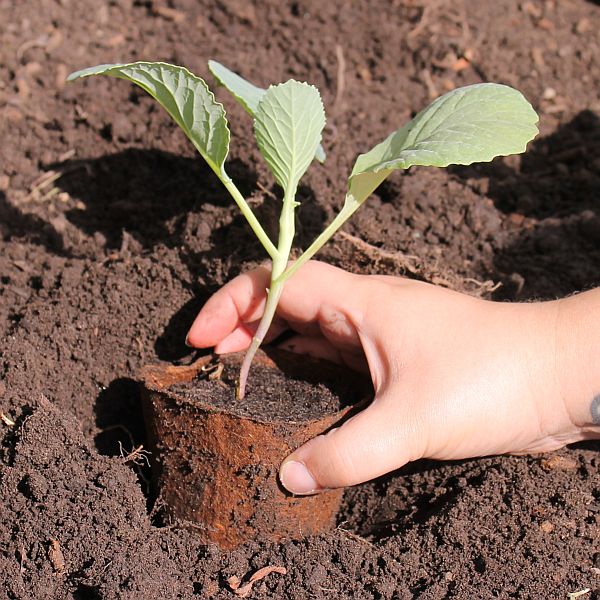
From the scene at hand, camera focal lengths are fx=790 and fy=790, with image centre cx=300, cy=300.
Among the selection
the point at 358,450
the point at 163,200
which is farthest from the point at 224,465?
the point at 163,200

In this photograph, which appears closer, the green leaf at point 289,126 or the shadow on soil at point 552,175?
the green leaf at point 289,126

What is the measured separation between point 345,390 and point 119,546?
56 cm

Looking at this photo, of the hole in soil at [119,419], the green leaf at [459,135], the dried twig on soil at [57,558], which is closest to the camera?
the green leaf at [459,135]

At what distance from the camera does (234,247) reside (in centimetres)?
198

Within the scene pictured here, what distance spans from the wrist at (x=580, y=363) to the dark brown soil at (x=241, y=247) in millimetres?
129

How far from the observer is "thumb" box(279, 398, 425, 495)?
4.86 feet

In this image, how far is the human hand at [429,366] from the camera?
1.51 metres

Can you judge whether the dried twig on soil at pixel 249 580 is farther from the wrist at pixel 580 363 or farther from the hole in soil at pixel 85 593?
the wrist at pixel 580 363

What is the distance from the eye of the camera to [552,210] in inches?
93.0

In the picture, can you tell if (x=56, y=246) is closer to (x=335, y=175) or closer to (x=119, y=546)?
(x=335, y=175)

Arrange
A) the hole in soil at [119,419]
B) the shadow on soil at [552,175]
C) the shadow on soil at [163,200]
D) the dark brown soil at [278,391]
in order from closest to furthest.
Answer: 1. the dark brown soil at [278,391]
2. the hole in soil at [119,419]
3. the shadow on soil at [163,200]
4. the shadow on soil at [552,175]

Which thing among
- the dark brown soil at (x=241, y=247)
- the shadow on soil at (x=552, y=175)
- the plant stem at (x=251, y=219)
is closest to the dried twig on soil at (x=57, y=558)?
the dark brown soil at (x=241, y=247)

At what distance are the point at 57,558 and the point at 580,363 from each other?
1097 millimetres

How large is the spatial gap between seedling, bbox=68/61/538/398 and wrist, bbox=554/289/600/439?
448 mm
